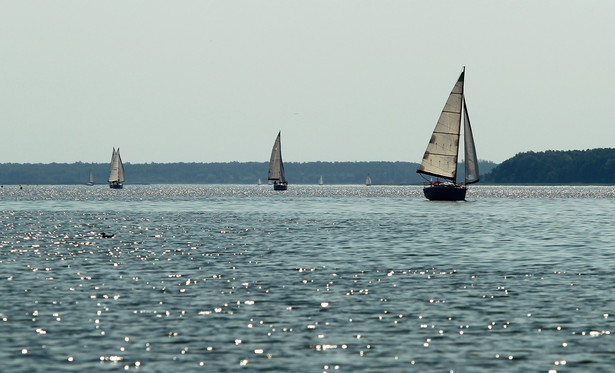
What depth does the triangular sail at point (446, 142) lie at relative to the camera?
103438mm

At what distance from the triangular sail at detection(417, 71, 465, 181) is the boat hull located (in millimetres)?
1465

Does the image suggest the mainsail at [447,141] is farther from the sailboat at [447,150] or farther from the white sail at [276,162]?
Result: the white sail at [276,162]

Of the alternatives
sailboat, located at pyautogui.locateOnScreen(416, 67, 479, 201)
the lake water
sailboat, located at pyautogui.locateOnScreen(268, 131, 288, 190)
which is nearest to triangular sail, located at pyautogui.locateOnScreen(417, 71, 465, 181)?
sailboat, located at pyautogui.locateOnScreen(416, 67, 479, 201)

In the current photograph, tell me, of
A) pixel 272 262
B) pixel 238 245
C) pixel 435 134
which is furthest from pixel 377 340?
pixel 435 134

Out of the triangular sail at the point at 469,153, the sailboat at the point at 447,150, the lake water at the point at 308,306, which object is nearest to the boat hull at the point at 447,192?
the sailboat at the point at 447,150

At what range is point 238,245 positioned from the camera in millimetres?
50281

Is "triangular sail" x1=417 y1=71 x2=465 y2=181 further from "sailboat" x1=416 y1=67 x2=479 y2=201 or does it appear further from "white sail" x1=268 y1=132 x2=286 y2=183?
"white sail" x1=268 y1=132 x2=286 y2=183

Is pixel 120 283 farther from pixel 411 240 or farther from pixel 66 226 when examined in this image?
pixel 66 226

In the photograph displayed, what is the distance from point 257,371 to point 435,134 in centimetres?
8852

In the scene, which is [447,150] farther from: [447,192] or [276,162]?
[276,162]

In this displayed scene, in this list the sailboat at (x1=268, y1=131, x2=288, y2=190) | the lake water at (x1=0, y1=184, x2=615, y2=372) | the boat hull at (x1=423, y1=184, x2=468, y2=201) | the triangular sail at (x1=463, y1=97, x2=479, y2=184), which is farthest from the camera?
the sailboat at (x1=268, y1=131, x2=288, y2=190)

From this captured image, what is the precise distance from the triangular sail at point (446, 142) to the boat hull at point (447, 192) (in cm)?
147

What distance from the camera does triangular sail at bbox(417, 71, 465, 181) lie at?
103 m

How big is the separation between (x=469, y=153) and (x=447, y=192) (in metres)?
7.72
